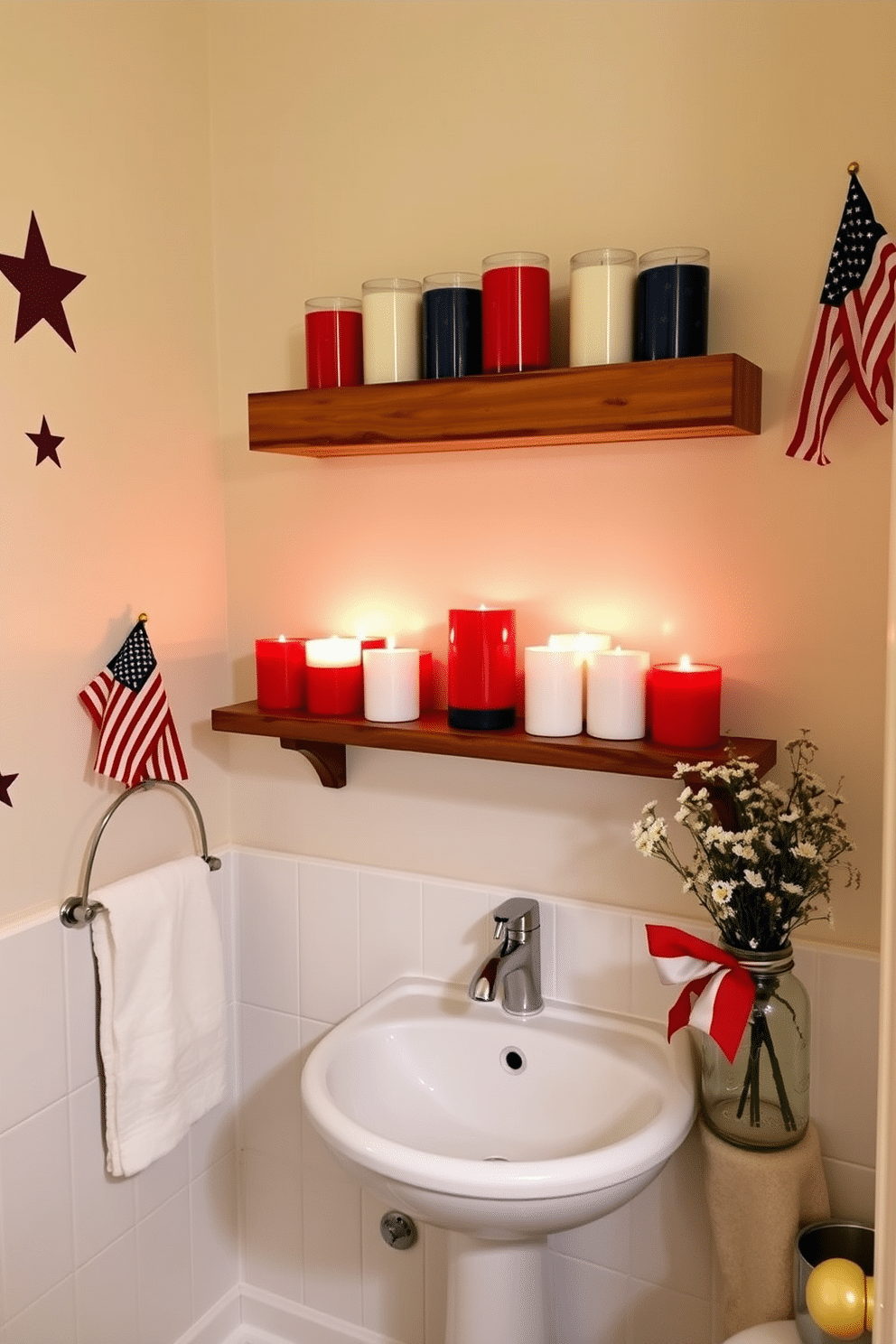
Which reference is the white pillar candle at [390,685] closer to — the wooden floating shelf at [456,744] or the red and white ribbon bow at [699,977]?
the wooden floating shelf at [456,744]

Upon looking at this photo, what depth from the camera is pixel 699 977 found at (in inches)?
53.8

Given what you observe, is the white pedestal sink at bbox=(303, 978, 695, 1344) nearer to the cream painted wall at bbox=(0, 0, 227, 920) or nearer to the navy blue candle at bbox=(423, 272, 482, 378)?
the cream painted wall at bbox=(0, 0, 227, 920)

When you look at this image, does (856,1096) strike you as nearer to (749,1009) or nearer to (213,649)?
(749,1009)

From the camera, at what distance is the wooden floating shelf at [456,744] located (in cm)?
140

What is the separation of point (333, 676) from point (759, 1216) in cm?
92

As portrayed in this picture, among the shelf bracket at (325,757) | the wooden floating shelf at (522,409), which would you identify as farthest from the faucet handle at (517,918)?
the wooden floating shelf at (522,409)

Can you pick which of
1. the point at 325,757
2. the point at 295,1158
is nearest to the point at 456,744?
the point at 325,757

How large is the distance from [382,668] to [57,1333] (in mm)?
1099

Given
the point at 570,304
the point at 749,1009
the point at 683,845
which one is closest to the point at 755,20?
the point at 570,304

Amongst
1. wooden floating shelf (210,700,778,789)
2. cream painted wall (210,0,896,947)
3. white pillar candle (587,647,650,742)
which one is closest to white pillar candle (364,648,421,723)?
wooden floating shelf (210,700,778,789)

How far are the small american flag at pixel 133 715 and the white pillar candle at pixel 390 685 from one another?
1.14 ft

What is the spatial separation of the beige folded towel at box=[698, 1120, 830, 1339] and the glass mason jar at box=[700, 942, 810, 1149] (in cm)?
2

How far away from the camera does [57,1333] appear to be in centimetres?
163

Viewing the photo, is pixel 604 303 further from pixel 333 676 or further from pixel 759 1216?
pixel 759 1216
